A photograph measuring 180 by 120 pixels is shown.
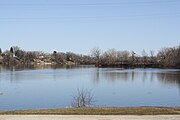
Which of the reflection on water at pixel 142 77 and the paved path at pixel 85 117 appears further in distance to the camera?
the reflection on water at pixel 142 77

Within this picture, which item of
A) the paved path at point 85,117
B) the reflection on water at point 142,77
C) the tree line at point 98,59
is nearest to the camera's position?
the paved path at point 85,117

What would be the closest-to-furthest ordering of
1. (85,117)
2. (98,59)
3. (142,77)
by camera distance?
(85,117) < (142,77) < (98,59)

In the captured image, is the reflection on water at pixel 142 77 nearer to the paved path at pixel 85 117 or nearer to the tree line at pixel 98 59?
the paved path at pixel 85 117

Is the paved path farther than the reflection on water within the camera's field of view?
No

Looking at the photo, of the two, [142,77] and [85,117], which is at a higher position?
[85,117]

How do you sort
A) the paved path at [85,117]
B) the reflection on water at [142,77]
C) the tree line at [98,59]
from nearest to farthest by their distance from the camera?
1. the paved path at [85,117]
2. the reflection on water at [142,77]
3. the tree line at [98,59]

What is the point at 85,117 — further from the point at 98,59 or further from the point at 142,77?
the point at 98,59

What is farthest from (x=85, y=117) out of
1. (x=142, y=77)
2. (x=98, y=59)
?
(x=98, y=59)

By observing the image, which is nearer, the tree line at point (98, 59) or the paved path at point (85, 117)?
the paved path at point (85, 117)

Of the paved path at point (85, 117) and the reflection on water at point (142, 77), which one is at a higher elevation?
the paved path at point (85, 117)

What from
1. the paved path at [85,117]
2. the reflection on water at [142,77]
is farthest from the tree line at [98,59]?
the paved path at [85,117]

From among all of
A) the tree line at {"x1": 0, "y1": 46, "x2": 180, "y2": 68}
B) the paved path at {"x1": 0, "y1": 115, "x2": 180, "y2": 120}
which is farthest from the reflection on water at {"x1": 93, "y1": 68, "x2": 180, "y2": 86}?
the tree line at {"x1": 0, "y1": 46, "x2": 180, "y2": 68}

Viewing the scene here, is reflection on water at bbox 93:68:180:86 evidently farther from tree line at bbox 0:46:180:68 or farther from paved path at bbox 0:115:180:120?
tree line at bbox 0:46:180:68

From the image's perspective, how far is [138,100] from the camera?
2791cm
